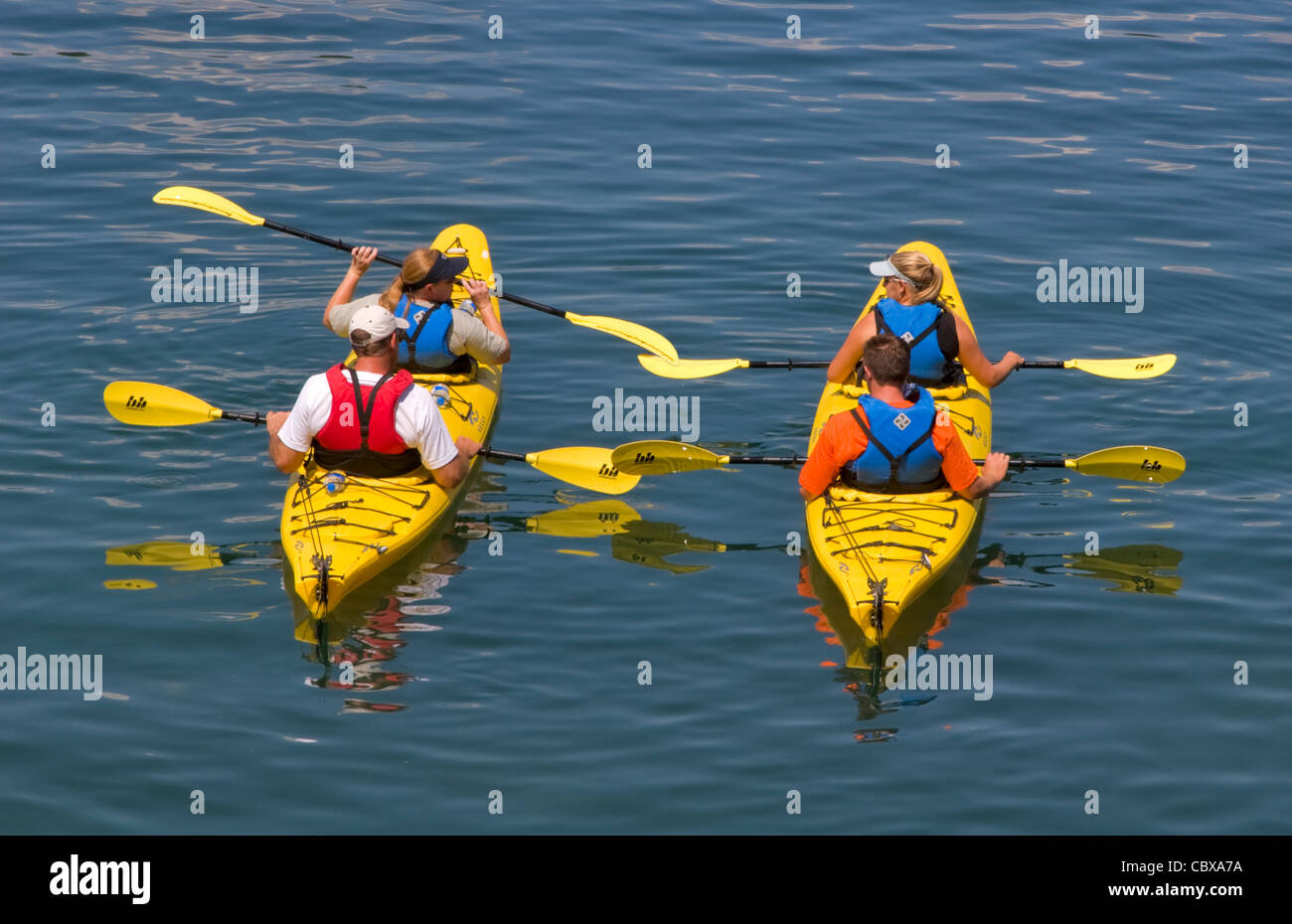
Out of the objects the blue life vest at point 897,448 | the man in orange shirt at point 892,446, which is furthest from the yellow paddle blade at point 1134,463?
the blue life vest at point 897,448

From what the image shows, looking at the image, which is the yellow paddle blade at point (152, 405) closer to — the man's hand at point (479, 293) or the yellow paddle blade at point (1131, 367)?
the man's hand at point (479, 293)

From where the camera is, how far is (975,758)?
26.1 feet

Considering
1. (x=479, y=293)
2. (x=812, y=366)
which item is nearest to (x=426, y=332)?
(x=479, y=293)

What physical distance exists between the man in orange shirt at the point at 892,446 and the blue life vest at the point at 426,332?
2.88 metres

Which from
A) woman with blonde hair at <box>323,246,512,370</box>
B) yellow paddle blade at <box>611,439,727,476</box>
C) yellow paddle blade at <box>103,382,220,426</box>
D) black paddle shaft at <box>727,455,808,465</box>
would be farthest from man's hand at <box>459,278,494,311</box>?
black paddle shaft at <box>727,455,808,465</box>

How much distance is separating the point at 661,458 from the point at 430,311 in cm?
190

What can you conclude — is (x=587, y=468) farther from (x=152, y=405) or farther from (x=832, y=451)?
(x=152, y=405)

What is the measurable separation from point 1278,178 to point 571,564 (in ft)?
38.0

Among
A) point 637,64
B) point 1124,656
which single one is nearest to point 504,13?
point 637,64

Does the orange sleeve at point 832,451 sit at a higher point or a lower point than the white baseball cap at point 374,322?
lower

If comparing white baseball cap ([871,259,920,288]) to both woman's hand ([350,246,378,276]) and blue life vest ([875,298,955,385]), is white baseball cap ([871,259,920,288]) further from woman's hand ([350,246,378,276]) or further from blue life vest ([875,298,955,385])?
woman's hand ([350,246,378,276])

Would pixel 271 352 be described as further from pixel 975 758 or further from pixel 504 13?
pixel 504 13

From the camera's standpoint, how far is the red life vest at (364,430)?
30.7 ft

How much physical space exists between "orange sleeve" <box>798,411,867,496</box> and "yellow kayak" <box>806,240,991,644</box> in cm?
12
